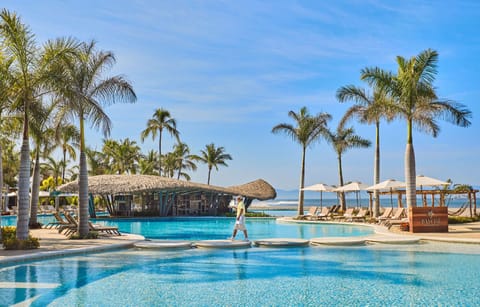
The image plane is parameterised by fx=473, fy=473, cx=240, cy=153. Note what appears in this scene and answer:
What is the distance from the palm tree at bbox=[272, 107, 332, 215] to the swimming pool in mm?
16660

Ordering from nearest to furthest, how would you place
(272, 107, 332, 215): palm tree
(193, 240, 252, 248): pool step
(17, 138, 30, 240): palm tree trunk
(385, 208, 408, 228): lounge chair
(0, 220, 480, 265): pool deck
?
1. (0, 220, 480, 265): pool deck
2. (17, 138, 30, 240): palm tree trunk
3. (193, 240, 252, 248): pool step
4. (385, 208, 408, 228): lounge chair
5. (272, 107, 332, 215): palm tree

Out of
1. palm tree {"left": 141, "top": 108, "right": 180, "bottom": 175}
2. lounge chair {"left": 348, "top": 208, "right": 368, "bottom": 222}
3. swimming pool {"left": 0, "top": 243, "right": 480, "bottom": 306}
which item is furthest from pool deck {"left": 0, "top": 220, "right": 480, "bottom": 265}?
palm tree {"left": 141, "top": 108, "right": 180, "bottom": 175}

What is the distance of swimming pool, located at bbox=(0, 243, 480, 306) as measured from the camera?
7.48 m

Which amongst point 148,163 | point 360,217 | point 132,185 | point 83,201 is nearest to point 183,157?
point 148,163

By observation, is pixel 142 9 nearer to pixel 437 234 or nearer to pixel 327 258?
pixel 327 258

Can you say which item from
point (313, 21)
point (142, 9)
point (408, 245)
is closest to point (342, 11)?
point (313, 21)

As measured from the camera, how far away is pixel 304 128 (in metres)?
29.0

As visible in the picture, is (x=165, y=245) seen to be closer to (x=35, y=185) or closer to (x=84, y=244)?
(x=84, y=244)

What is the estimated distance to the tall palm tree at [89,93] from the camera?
14.3m

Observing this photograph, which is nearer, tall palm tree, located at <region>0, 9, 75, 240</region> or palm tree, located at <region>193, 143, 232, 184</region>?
tall palm tree, located at <region>0, 9, 75, 240</region>

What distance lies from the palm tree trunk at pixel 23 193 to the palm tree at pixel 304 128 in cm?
1873

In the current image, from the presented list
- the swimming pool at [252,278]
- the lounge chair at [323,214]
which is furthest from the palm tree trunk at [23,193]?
the lounge chair at [323,214]

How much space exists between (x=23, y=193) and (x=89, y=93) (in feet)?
13.2

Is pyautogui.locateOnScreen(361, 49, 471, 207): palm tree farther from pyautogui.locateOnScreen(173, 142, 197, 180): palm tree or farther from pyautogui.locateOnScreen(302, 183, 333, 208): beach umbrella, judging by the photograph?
pyautogui.locateOnScreen(173, 142, 197, 180): palm tree
